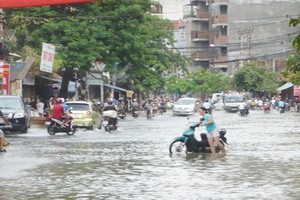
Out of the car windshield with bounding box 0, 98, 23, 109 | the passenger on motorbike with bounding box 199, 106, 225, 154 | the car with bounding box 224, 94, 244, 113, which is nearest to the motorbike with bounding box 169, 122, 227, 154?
the passenger on motorbike with bounding box 199, 106, 225, 154

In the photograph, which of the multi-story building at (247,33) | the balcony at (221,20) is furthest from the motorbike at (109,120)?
the balcony at (221,20)

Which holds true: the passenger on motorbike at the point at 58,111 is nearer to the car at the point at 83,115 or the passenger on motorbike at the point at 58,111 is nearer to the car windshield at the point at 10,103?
the car windshield at the point at 10,103

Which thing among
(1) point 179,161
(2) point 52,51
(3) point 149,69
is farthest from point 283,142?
(3) point 149,69

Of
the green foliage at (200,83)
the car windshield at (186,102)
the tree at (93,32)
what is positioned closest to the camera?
the tree at (93,32)

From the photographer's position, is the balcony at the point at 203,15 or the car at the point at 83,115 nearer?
the car at the point at 83,115

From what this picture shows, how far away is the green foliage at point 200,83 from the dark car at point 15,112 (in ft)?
289

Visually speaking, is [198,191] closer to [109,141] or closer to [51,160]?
[51,160]

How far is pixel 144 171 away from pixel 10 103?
65.2 ft

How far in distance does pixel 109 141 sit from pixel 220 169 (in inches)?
508

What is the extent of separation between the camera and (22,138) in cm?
3638

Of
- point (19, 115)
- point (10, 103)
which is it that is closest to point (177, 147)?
point (19, 115)

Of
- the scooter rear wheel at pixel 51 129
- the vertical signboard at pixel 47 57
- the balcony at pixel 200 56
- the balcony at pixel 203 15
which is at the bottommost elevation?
the scooter rear wheel at pixel 51 129

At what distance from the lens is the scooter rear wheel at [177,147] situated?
27109mm

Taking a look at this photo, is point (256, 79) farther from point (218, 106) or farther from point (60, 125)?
point (60, 125)
